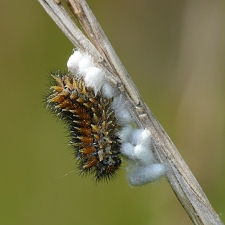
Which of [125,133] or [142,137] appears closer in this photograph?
[142,137]

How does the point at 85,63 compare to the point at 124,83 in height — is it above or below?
above

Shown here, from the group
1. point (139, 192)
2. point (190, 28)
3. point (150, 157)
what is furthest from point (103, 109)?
point (190, 28)

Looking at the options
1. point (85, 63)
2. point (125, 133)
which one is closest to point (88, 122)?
point (125, 133)

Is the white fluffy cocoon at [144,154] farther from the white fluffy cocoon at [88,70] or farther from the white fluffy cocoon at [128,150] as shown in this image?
the white fluffy cocoon at [88,70]

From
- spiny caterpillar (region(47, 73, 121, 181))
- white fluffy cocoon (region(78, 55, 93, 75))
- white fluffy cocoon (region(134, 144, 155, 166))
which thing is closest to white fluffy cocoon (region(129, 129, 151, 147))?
white fluffy cocoon (region(134, 144, 155, 166))

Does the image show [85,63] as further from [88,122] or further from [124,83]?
[88,122]
